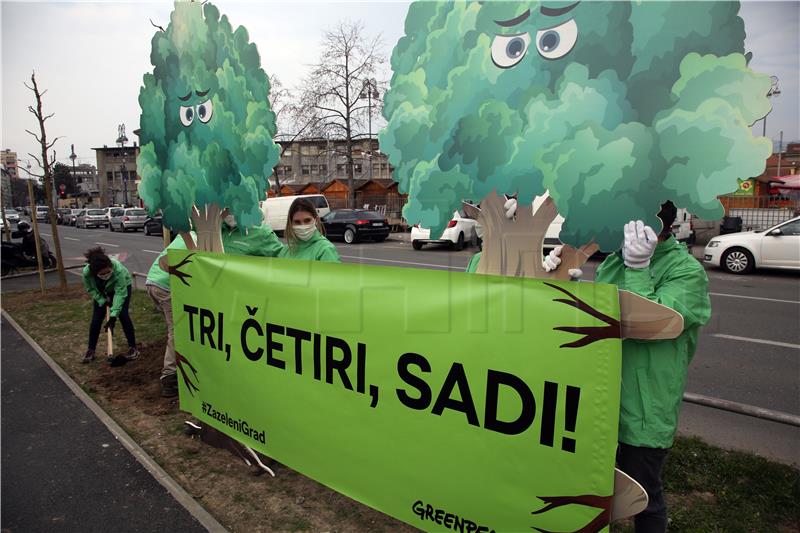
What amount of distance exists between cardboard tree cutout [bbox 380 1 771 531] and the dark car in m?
18.4

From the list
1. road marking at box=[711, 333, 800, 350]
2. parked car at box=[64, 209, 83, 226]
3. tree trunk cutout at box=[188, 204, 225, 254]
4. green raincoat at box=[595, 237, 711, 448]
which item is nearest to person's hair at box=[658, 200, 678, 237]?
green raincoat at box=[595, 237, 711, 448]

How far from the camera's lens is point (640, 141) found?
2.02 m

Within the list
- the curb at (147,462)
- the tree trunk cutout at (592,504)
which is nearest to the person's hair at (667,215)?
the tree trunk cutout at (592,504)

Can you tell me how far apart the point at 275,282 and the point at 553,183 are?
1.73 metres

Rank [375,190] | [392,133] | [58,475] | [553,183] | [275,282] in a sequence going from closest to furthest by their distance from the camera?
1. [553,183]
2. [392,133]
3. [275,282]
4. [58,475]
5. [375,190]

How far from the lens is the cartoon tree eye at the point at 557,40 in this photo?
7.02 ft

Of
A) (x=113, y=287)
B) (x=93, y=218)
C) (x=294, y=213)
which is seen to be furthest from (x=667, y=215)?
(x=93, y=218)

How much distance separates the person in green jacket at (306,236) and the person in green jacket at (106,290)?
3333 millimetres

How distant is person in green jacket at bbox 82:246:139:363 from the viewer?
5.81m

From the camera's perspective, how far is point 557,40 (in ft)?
7.16

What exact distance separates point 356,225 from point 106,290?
15.2 metres

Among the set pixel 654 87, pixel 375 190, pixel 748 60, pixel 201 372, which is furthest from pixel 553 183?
pixel 375 190

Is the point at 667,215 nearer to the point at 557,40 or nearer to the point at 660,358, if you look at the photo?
the point at 660,358

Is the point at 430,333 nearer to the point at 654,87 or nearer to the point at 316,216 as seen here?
the point at 654,87
